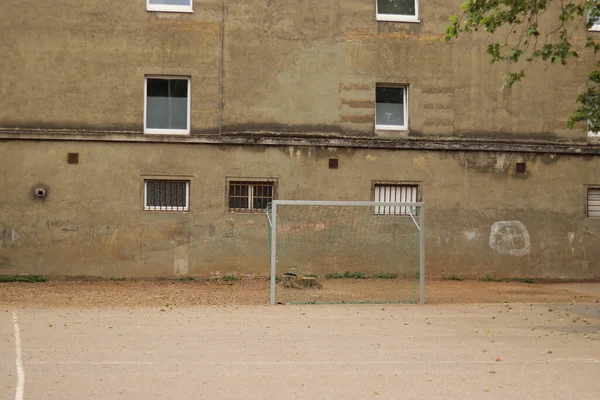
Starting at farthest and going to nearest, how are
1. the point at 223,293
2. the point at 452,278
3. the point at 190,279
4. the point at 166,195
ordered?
the point at 452,278 < the point at 166,195 < the point at 190,279 < the point at 223,293

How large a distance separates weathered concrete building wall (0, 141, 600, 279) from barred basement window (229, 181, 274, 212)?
0.91 feet

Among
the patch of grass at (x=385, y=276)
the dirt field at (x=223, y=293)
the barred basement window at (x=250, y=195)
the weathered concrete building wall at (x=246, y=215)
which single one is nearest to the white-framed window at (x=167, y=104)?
the weathered concrete building wall at (x=246, y=215)

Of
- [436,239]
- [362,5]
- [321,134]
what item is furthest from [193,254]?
[362,5]

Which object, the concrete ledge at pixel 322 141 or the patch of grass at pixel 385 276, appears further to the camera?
the concrete ledge at pixel 322 141

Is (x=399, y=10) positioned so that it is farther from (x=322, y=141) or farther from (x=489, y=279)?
(x=489, y=279)

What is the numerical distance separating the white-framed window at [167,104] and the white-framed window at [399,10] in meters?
5.44

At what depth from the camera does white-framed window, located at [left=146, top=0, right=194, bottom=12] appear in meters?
20.4

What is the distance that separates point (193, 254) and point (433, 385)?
13000 millimetres

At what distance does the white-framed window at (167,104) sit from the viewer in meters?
20.5

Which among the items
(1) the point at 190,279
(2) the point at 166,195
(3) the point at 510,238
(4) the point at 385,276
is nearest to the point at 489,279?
(3) the point at 510,238

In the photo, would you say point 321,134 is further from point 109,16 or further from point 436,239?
point 109,16

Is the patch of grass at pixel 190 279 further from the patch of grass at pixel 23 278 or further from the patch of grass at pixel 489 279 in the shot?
the patch of grass at pixel 489 279

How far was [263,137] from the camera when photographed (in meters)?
20.5

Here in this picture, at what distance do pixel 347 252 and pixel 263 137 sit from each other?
Answer: 412 centimetres
